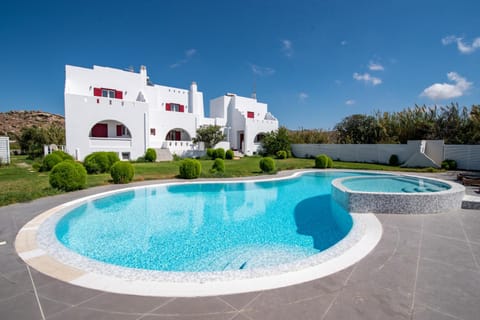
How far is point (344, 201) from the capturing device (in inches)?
268

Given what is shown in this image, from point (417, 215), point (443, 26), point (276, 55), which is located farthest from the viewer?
point (276, 55)

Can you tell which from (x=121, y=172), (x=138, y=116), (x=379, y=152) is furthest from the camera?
(x=379, y=152)

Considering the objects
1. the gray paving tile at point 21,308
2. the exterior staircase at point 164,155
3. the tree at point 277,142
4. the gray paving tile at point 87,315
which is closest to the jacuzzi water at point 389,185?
the gray paving tile at point 87,315

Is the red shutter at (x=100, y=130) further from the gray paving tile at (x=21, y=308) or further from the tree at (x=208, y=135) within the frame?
the gray paving tile at (x=21, y=308)

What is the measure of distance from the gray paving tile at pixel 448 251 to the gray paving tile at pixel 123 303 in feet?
12.9

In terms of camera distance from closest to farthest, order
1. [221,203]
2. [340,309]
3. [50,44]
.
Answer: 1. [340,309]
2. [221,203]
3. [50,44]

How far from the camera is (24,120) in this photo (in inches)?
2106

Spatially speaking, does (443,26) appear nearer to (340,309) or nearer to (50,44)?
(340,309)

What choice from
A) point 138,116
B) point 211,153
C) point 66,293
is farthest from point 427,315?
point 211,153

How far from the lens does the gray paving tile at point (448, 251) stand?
3.46m

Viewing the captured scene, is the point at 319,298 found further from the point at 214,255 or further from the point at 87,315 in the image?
the point at 214,255

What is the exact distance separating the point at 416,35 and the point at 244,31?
10.7m

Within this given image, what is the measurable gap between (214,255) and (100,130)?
22174 millimetres

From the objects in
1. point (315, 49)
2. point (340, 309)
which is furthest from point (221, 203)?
point (315, 49)
